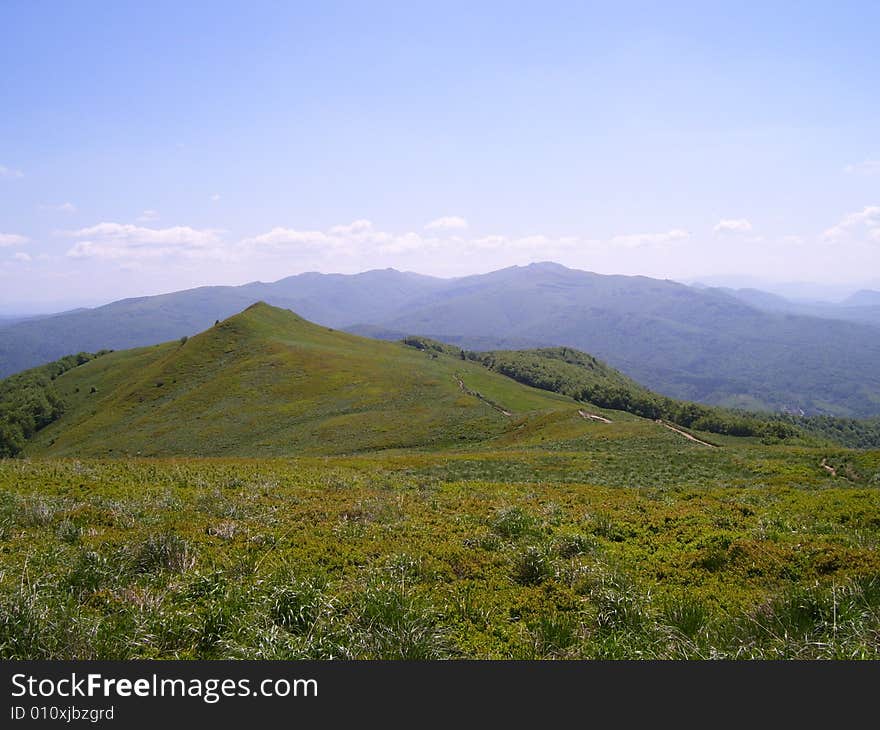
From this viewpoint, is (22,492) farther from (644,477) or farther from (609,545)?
(644,477)

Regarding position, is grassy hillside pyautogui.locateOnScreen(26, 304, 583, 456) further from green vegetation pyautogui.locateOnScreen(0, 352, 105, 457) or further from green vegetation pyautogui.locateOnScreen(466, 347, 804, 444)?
green vegetation pyautogui.locateOnScreen(466, 347, 804, 444)

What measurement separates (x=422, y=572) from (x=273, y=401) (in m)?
81.7

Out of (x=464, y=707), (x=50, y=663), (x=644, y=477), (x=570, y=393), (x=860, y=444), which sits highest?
(x=50, y=663)

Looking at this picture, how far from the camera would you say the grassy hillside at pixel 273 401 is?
6631 centimetres

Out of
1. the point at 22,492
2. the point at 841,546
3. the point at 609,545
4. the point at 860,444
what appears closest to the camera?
the point at 841,546

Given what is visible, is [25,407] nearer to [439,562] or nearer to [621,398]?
[621,398]

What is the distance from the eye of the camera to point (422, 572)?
29.9ft

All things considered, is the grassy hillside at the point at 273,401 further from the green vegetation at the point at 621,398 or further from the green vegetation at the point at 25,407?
the green vegetation at the point at 621,398

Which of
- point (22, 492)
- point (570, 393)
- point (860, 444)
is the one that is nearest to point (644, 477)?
point (22, 492)

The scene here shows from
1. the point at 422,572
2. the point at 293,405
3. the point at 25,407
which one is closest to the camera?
the point at 422,572

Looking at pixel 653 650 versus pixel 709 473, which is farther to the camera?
pixel 709 473

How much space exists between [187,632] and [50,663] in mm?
1541

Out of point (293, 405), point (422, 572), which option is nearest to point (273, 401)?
point (293, 405)

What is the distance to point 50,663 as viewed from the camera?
5.67 metres
